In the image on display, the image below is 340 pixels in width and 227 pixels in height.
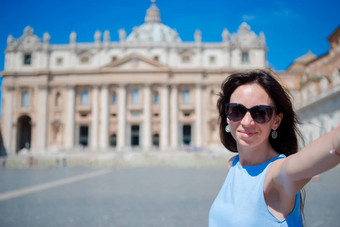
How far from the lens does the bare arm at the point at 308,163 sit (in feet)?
3.85

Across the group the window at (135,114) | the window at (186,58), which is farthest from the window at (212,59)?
the window at (135,114)

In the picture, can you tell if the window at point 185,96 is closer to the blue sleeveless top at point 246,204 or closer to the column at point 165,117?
the column at point 165,117

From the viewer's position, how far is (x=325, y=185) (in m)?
9.94

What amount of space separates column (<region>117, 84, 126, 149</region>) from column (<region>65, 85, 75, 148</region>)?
688 cm

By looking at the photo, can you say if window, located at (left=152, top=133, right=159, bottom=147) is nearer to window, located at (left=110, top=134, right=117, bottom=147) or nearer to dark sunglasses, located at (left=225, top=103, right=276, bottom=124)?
window, located at (left=110, top=134, right=117, bottom=147)

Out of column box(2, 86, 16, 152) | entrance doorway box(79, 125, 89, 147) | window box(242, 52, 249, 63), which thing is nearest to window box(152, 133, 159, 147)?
entrance doorway box(79, 125, 89, 147)

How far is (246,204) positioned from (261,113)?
0.53 metres

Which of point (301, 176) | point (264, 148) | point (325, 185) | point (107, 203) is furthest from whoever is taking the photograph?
point (325, 185)

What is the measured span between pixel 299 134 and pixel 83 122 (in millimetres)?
45989

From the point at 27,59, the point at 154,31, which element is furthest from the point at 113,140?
the point at 154,31

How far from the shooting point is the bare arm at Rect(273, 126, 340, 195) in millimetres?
1175

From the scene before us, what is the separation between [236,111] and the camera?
1.89 meters

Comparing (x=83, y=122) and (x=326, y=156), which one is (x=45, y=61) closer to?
(x=83, y=122)

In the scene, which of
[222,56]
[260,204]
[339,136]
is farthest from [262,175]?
[222,56]
